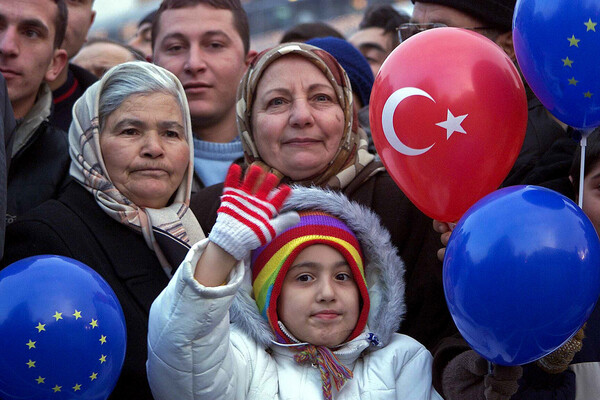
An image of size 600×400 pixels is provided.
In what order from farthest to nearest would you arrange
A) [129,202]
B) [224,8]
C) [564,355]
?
[224,8] → [129,202] → [564,355]

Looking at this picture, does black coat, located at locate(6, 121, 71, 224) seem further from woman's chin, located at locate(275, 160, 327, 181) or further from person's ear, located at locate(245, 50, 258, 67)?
person's ear, located at locate(245, 50, 258, 67)

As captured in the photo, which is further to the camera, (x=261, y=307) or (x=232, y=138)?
(x=232, y=138)

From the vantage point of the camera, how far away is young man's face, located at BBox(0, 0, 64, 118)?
446 cm

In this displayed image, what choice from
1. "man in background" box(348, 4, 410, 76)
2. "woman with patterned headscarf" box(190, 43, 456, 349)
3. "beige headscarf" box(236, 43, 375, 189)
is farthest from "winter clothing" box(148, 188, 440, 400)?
"man in background" box(348, 4, 410, 76)

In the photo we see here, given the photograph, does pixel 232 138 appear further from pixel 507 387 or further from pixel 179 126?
pixel 507 387

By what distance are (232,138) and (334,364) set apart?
2.12 meters

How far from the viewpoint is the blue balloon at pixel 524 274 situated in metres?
2.73

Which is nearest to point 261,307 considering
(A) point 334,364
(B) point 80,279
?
(A) point 334,364

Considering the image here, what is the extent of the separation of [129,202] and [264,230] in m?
1.11

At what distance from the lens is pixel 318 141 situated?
395 cm

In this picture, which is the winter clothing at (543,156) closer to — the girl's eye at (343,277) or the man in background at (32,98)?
the girl's eye at (343,277)

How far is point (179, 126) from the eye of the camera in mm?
3988

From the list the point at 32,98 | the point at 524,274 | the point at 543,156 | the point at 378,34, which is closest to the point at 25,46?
the point at 32,98

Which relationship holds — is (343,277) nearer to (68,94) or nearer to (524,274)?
(524,274)
